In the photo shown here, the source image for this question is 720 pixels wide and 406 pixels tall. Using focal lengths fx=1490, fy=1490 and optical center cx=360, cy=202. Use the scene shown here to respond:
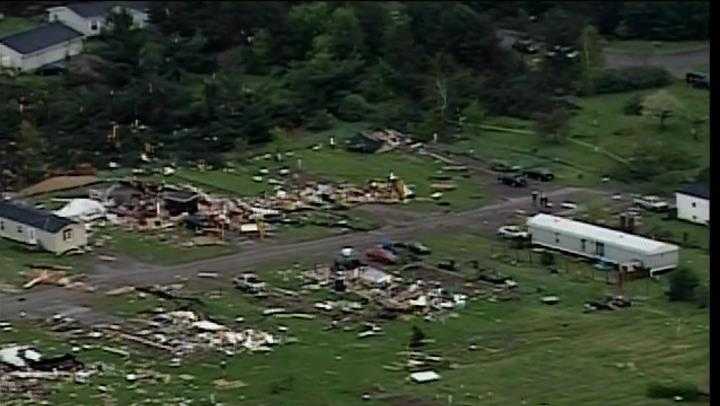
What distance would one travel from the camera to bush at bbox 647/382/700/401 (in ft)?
9.14

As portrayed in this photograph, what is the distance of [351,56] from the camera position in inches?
290

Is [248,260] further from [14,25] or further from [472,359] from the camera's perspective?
[14,25]

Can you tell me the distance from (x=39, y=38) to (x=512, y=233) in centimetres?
313

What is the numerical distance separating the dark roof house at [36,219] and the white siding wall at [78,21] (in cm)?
321

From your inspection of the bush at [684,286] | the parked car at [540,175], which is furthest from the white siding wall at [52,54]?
the bush at [684,286]

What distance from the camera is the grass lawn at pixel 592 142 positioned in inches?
229

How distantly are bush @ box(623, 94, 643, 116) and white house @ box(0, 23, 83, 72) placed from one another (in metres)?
2.61

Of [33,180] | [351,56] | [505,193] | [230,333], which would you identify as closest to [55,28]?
[351,56]

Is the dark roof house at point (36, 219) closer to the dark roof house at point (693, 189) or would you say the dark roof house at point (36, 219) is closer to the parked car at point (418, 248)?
the parked car at point (418, 248)

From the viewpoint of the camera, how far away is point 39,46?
6.91 m

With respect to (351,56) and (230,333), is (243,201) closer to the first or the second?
(230,333)

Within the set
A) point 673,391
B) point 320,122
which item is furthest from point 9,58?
point 673,391

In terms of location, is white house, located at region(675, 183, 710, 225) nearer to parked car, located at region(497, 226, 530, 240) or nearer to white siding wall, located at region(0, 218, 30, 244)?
parked car, located at region(497, 226, 530, 240)

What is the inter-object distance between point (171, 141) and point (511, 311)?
7.88 feet
